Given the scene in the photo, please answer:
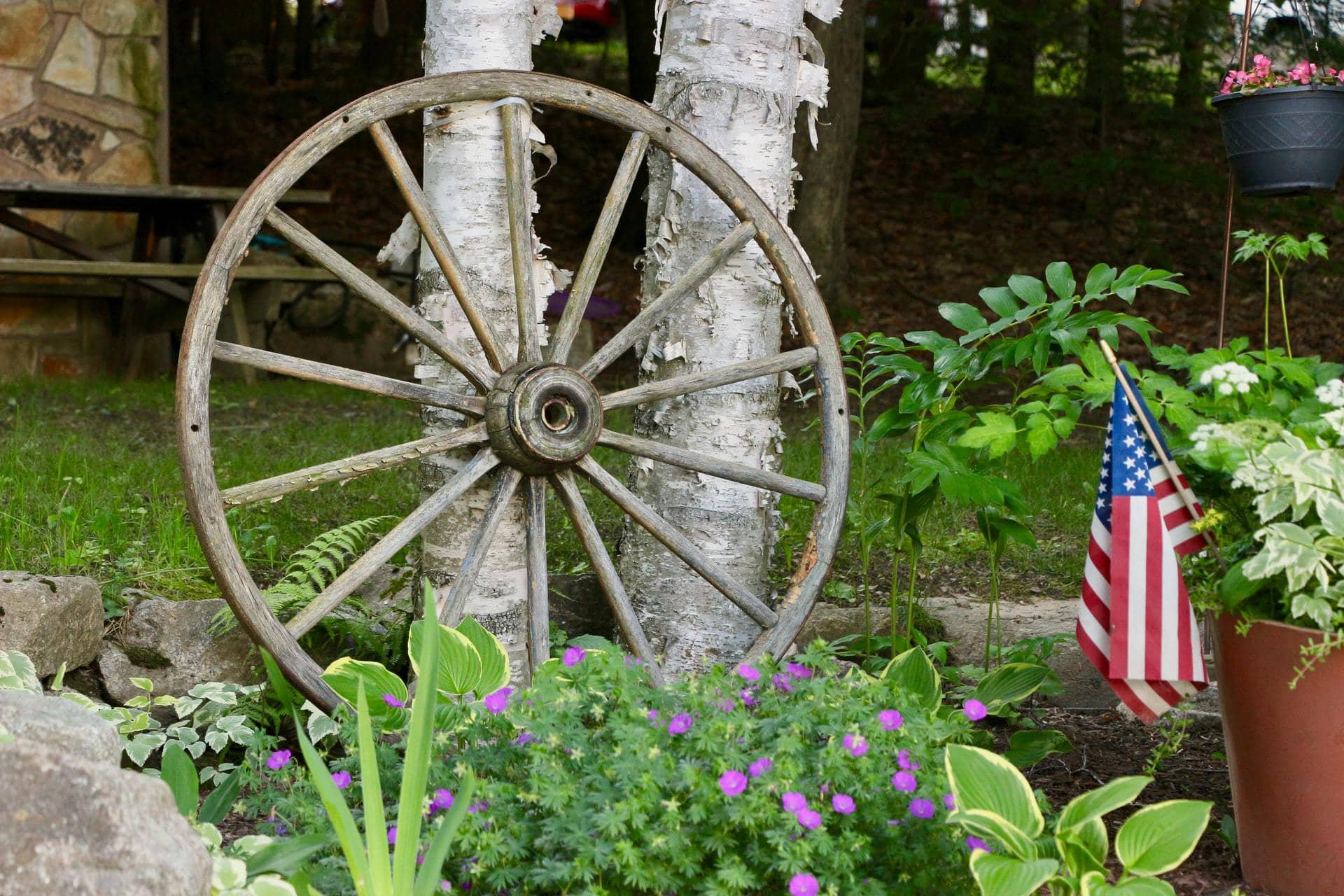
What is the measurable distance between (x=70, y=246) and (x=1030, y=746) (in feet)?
18.6

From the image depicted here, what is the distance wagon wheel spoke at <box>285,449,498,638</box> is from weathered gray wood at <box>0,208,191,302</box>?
4.27 meters

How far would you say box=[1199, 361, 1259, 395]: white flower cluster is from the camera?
2.05 metres

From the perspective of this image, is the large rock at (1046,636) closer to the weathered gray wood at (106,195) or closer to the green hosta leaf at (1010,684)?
the green hosta leaf at (1010,684)

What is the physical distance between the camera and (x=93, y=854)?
1448 millimetres

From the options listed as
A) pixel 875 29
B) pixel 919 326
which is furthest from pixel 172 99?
pixel 919 326

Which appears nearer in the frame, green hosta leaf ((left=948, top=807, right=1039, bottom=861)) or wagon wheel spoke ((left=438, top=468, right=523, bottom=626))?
green hosta leaf ((left=948, top=807, right=1039, bottom=861))

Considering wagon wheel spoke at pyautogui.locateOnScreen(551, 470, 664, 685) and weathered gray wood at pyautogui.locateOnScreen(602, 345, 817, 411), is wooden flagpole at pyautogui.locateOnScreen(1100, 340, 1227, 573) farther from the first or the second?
wagon wheel spoke at pyautogui.locateOnScreen(551, 470, 664, 685)

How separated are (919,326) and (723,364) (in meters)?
7.19

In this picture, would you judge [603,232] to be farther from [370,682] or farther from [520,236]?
[370,682]

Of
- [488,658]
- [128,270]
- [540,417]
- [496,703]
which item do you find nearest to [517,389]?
[540,417]

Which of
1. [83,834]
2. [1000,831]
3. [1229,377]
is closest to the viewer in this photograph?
[83,834]

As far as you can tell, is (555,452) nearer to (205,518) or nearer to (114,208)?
(205,518)

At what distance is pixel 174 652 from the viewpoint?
280 centimetres

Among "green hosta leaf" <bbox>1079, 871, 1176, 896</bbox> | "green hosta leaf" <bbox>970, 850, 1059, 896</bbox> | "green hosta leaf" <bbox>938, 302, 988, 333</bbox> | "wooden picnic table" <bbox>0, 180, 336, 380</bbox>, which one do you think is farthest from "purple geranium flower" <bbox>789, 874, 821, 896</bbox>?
"wooden picnic table" <bbox>0, 180, 336, 380</bbox>
